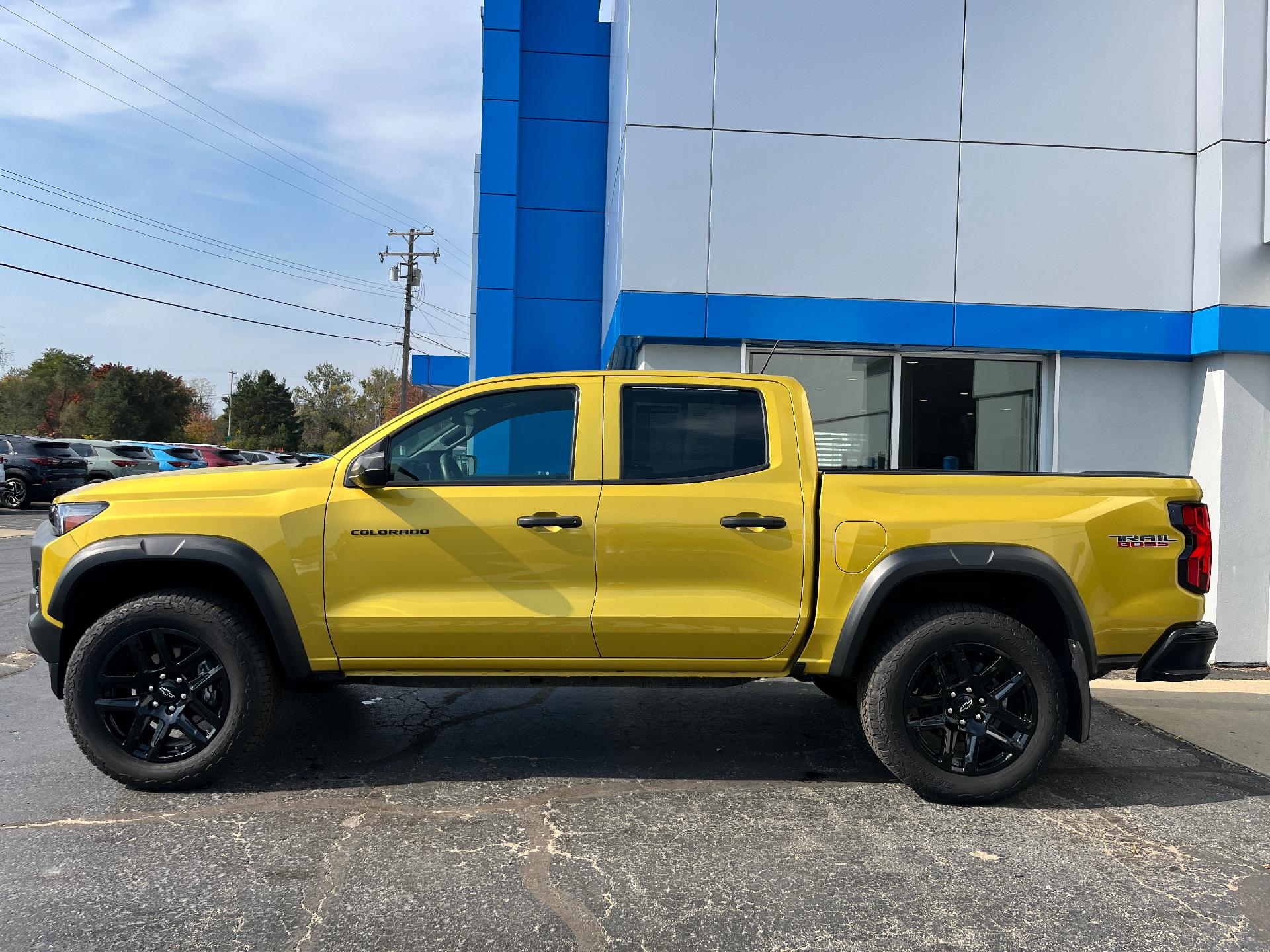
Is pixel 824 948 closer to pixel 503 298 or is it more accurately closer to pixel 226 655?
pixel 226 655

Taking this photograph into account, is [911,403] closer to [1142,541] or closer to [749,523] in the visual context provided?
[1142,541]

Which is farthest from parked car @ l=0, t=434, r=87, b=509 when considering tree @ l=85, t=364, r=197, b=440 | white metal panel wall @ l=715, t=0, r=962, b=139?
tree @ l=85, t=364, r=197, b=440

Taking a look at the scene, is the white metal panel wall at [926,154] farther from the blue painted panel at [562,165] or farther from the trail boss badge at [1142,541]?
the blue painted panel at [562,165]

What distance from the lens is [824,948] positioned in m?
3.04

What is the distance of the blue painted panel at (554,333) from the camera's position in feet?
43.2

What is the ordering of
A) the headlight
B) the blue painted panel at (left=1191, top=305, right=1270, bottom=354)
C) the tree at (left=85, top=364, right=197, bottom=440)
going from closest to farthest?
the headlight
the blue painted panel at (left=1191, top=305, right=1270, bottom=354)
the tree at (left=85, top=364, right=197, bottom=440)

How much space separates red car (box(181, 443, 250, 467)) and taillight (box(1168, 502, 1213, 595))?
25074mm

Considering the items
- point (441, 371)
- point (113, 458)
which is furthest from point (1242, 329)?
point (113, 458)

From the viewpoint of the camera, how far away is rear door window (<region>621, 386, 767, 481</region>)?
4.45 m

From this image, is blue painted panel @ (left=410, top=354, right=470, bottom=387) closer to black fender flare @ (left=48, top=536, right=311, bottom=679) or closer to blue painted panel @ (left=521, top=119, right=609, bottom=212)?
blue painted panel @ (left=521, top=119, right=609, bottom=212)

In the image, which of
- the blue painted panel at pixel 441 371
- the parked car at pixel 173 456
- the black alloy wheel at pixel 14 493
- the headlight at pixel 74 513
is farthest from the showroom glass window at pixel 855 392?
the parked car at pixel 173 456

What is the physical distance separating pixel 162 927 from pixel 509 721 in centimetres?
261

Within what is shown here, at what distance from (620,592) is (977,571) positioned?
163cm

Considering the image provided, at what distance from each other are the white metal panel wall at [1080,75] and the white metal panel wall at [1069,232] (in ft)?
0.67
